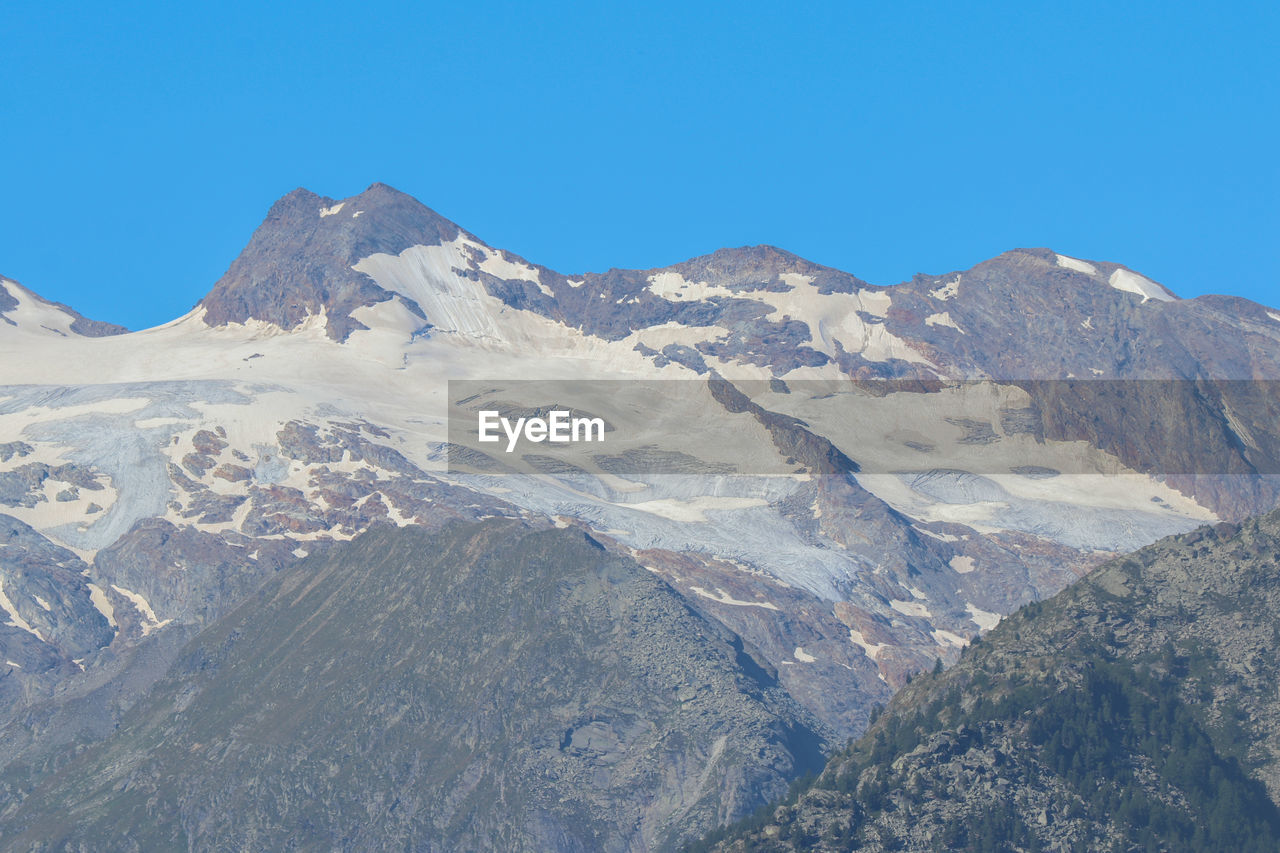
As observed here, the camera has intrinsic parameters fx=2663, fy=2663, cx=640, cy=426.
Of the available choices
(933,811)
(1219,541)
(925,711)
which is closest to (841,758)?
(925,711)

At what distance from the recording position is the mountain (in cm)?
16988

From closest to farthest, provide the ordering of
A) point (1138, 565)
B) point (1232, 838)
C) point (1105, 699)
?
point (1232, 838) < point (1105, 699) < point (1138, 565)

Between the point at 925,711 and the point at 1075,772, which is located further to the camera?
the point at 925,711

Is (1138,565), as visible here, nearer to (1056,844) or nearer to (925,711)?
(925,711)

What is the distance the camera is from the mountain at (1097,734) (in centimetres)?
16988

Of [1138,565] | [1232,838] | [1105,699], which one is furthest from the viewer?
[1138,565]

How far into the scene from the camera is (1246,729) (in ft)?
580

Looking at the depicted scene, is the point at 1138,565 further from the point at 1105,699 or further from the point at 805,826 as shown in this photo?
the point at 805,826

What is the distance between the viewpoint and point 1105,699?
591ft

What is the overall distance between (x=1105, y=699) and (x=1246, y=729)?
375 inches

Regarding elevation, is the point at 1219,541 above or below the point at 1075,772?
above

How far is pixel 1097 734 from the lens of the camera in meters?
177

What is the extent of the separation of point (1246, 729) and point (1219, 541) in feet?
69.8

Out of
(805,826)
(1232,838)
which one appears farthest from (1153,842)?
(805,826)
